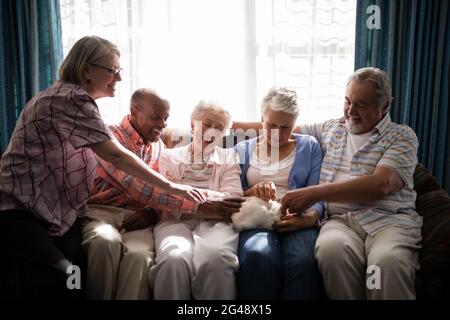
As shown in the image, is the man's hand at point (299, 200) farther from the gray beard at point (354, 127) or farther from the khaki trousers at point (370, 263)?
the gray beard at point (354, 127)

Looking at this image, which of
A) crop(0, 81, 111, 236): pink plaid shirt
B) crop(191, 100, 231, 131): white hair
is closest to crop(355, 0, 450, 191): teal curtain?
crop(191, 100, 231, 131): white hair

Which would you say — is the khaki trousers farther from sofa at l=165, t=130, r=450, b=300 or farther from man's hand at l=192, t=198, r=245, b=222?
man's hand at l=192, t=198, r=245, b=222

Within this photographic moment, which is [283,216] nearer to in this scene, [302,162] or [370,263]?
[302,162]

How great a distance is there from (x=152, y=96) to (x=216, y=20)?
1055mm

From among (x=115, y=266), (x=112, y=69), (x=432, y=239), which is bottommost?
(x=115, y=266)

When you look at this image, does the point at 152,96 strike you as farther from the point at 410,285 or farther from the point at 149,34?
the point at 410,285

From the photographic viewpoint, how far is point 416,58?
2719mm

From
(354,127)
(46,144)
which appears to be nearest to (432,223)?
(354,127)

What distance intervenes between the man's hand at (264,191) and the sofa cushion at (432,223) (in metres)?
0.65

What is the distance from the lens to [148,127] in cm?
216

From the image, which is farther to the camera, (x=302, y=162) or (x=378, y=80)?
(x=302, y=162)

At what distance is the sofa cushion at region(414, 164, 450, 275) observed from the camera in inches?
69.6

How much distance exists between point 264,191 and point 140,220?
22.5 inches

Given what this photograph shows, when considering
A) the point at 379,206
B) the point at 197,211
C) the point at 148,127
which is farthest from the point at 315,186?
the point at 148,127
